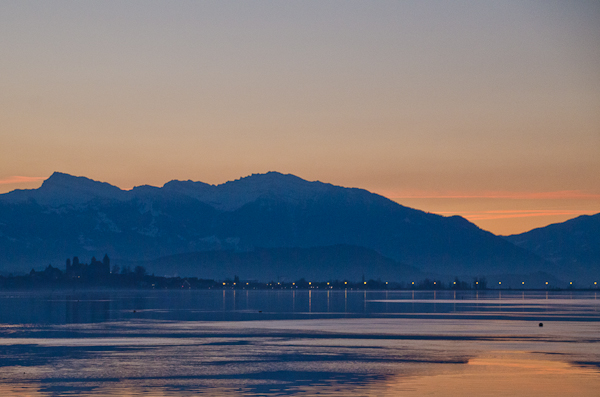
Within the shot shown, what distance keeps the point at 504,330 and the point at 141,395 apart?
56518 mm

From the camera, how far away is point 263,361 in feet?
186

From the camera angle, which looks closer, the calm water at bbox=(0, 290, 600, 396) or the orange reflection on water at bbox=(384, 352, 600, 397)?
the orange reflection on water at bbox=(384, 352, 600, 397)

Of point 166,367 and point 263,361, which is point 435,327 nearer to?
point 263,361

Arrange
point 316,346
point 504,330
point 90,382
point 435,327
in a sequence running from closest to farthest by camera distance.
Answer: point 90,382 → point 316,346 → point 504,330 → point 435,327

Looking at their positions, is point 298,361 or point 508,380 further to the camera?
point 298,361

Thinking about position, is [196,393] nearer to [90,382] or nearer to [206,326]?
[90,382]

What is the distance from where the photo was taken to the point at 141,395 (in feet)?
135

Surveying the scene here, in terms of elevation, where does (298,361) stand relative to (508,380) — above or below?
above

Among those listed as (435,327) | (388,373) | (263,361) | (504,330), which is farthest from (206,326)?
(388,373)

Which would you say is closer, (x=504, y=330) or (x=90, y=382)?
(x=90, y=382)

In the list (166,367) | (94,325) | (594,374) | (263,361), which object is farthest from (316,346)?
(94,325)

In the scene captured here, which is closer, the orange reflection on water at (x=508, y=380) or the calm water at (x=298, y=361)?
the orange reflection on water at (x=508, y=380)

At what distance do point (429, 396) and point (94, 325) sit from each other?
63.7 metres

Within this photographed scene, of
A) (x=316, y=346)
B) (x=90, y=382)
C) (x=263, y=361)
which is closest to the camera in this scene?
(x=90, y=382)
